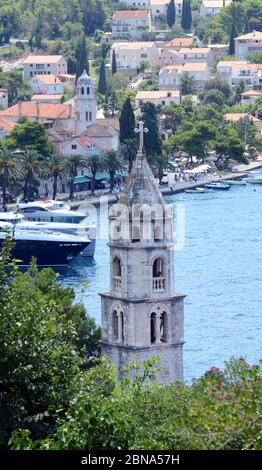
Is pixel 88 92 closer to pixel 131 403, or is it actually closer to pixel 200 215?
pixel 200 215

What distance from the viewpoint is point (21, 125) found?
96312 millimetres

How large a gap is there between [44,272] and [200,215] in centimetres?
4091

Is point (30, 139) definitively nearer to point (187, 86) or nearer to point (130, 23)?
point (187, 86)

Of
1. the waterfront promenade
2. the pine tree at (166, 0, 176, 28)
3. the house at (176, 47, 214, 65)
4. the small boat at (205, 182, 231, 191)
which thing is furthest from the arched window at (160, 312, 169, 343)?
the pine tree at (166, 0, 176, 28)

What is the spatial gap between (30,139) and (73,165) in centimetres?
229

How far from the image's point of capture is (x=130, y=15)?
164375mm

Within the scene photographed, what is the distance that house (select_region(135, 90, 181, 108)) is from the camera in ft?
416

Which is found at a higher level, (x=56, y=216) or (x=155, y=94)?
(x=155, y=94)

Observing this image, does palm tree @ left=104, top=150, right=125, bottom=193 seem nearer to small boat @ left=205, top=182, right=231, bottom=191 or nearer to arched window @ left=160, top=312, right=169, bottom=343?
small boat @ left=205, top=182, right=231, bottom=191

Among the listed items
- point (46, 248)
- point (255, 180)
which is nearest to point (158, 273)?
point (46, 248)

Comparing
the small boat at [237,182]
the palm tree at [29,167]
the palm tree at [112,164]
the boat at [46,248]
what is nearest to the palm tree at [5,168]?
the palm tree at [29,167]

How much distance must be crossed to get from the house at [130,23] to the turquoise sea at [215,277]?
216 feet

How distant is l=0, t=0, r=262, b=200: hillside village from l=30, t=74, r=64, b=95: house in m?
0.06
